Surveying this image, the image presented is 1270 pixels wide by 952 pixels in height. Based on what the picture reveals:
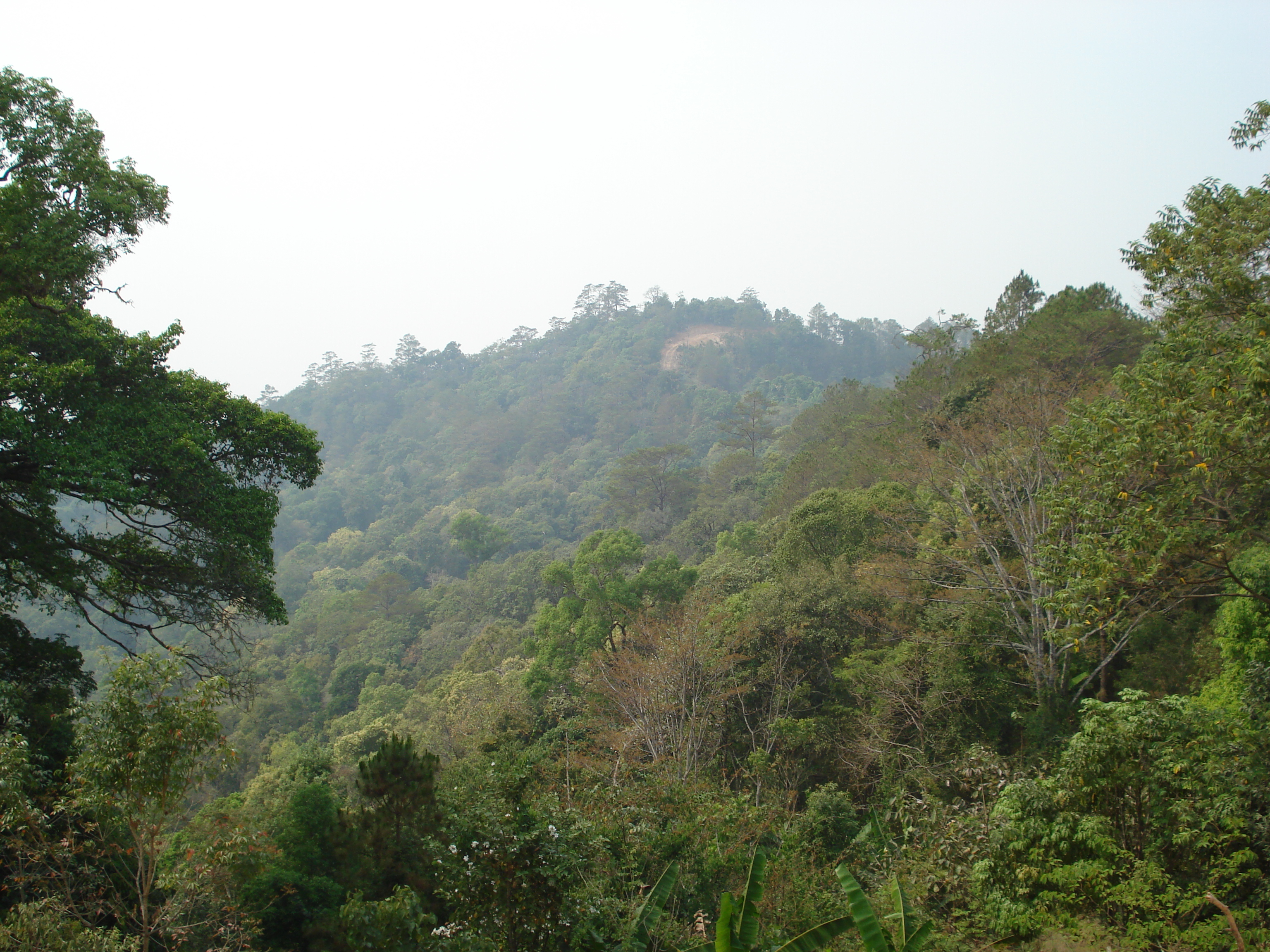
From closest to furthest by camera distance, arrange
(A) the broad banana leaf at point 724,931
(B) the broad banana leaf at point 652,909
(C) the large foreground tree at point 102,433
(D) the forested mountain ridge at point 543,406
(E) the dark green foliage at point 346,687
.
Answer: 1. (A) the broad banana leaf at point 724,931
2. (B) the broad banana leaf at point 652,909
3. (C) the large foreground tree at point 102,433
4. (E) the dark green foliage at point 346,687
5. (D) the forested mountain ridge at point 543,406

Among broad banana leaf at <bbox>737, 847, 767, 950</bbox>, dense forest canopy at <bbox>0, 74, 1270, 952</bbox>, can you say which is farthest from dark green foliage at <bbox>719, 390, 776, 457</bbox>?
broad banana leaf at <bbox>737, 847, 767, 950</bbox>

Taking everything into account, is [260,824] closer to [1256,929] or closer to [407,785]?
[407,785]

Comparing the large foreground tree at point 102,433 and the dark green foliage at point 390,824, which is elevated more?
the large foreground tree at point 102,433

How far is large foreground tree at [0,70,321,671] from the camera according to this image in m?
8.06

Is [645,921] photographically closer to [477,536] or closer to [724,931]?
[724,931]

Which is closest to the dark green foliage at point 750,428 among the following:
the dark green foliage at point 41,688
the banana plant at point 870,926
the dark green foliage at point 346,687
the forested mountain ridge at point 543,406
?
the forested mountain ridge at point 543,406

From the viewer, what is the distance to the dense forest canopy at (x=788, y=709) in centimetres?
539

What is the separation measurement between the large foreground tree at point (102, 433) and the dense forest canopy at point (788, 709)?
6 cm

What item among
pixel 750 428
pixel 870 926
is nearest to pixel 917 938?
pixel 870 926

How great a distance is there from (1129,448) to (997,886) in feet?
13.1

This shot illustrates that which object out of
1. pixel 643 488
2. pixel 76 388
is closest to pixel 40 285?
pixel 76 388

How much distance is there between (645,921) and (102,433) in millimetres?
7528

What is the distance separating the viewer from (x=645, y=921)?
5422mm

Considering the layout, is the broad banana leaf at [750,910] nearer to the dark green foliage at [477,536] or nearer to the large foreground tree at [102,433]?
the large foreground tree at [102,433]
